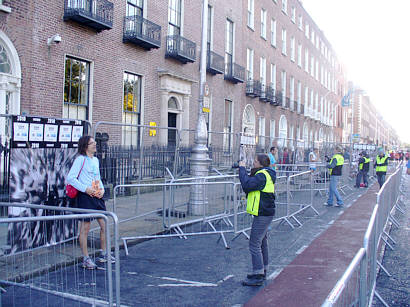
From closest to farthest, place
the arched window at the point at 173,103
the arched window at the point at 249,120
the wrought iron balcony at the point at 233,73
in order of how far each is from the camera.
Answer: the arched window at the point at 173,103 → the wrought iron balcony at the point at 233,73 → the arched window at the point at 249,120

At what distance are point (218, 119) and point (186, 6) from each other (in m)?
6.16

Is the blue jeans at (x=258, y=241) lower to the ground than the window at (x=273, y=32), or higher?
lower

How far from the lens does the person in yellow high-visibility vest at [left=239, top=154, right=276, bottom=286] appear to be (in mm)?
5664

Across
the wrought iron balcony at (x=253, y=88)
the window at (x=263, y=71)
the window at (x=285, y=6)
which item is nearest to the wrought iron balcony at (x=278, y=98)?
the window at (x=263, y=71)

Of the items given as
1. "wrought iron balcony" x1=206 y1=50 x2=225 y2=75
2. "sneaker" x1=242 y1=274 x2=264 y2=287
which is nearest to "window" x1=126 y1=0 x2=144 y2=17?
"wrought iron balcony" x1=206 y1=50 x2=225 y2=75

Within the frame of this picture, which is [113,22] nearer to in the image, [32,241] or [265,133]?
[32,241]

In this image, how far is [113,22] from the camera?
1465cm

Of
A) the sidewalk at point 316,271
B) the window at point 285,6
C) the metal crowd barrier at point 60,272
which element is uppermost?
the window at point 285,6

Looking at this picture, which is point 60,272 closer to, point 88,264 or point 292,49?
point 88,264

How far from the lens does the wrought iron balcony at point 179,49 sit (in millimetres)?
17469

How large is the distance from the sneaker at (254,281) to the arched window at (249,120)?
20.7 m

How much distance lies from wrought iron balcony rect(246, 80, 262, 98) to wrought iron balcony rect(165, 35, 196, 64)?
7783 mm

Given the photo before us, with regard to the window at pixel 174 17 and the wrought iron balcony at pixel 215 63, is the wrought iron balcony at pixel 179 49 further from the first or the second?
the wrought iron balcony at pixel 215 63

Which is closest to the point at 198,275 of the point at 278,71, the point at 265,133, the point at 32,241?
the point at 32,241
